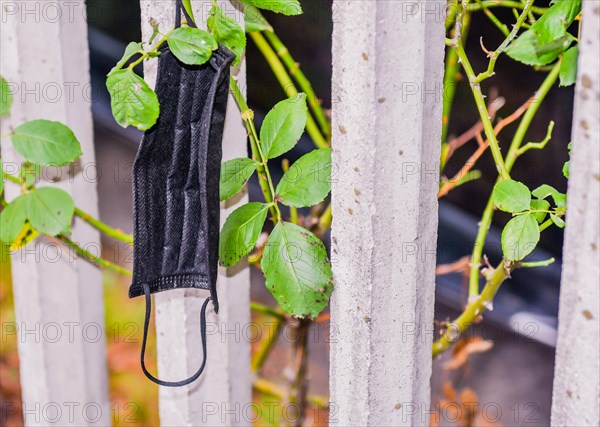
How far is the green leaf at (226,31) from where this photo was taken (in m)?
0.97

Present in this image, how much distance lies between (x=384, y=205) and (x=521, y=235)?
0.55 ft

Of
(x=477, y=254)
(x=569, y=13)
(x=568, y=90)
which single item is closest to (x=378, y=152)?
(x=569, y=13)

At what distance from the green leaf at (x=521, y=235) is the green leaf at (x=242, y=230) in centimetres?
29

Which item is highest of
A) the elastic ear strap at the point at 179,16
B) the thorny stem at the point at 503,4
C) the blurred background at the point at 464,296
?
the thorny stem at the point at 503,4

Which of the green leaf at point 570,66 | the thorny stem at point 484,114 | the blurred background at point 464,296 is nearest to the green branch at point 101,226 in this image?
the thorny stem at point 484,114

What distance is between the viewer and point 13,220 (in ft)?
3.98

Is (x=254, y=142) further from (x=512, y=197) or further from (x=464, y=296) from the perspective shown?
(x=464, y=296)

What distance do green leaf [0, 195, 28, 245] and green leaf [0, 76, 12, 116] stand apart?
0.13 m

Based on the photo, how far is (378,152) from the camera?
0.89 m

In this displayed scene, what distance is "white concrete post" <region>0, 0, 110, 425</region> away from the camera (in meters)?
1.23

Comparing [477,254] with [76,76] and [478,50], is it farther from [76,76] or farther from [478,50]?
[478,50]

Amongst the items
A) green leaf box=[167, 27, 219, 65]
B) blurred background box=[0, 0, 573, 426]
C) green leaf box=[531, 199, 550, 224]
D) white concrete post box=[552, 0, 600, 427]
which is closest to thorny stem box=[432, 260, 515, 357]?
green leaf box=[531, 199, 550, 224]

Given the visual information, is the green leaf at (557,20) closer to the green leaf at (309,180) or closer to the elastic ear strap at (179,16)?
the green leaf at (309,180)

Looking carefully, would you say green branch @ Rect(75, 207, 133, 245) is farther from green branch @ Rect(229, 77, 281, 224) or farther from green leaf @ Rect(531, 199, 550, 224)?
green leaf @ Rect(531, 199, 550, 224)
